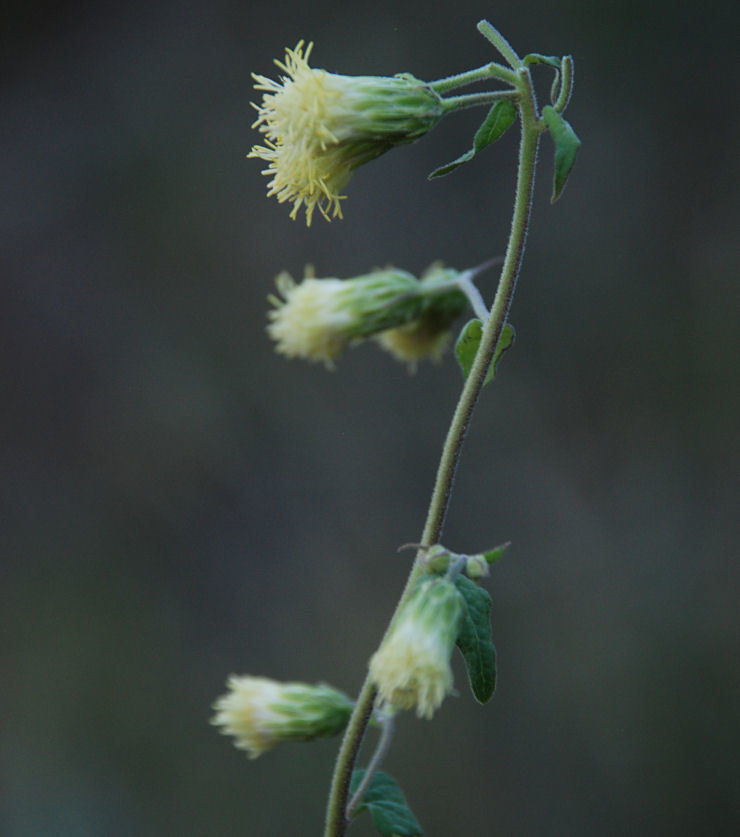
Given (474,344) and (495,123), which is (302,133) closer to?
(495,123)

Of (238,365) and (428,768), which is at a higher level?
(238,365)

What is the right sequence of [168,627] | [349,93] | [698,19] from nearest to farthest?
[349,93] < [698,19] < [168,627]

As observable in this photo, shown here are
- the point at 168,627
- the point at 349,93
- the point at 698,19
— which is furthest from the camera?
the point at 168,627

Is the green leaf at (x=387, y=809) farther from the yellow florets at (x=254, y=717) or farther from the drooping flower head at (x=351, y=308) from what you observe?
the drooping flower head at (x=351, y=308)

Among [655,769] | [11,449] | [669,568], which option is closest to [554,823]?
[655,769]

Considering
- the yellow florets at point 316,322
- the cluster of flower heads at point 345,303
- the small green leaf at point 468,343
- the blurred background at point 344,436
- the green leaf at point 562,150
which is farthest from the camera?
the blurred background at point 344,436

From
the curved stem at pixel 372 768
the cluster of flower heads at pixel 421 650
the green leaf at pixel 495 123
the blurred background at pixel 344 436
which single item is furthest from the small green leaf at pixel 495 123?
the blurred background at pixel 344 436

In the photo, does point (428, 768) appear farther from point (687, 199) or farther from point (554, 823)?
point (687, 199)
